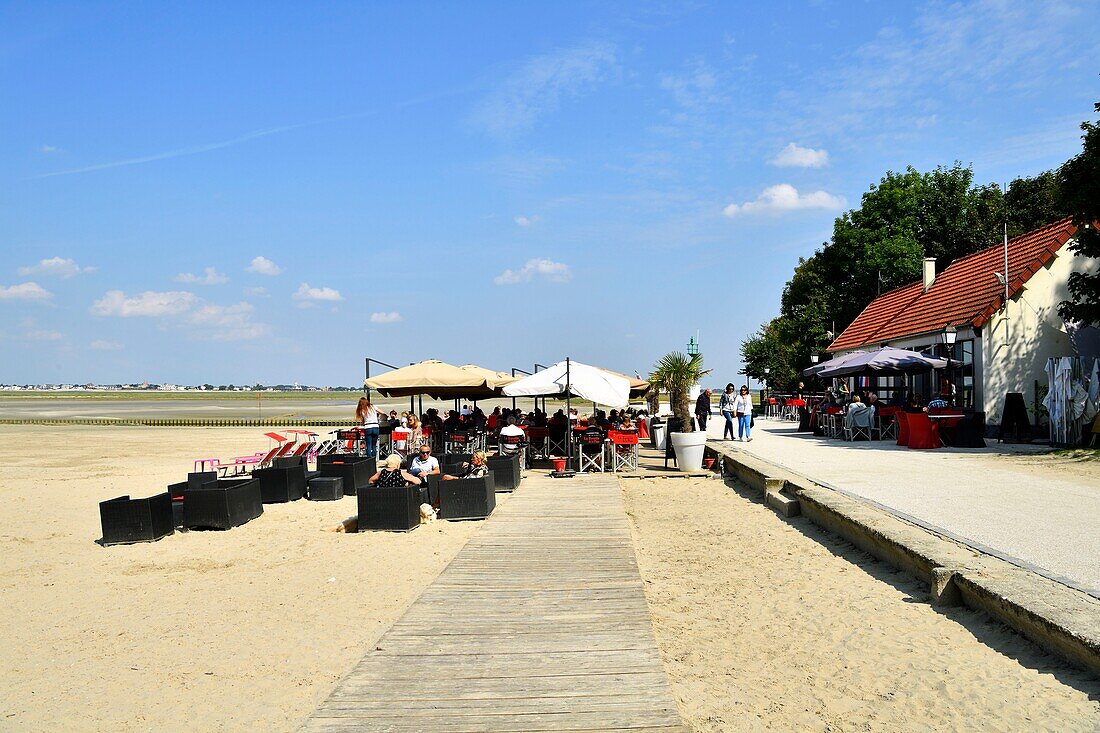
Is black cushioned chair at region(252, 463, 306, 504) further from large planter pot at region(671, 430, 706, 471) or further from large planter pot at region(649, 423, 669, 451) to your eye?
large planter pot at region(649, 423, 669, 451)

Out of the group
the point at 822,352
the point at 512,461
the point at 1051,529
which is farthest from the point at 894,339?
the point at 1051,529

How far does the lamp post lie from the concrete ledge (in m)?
11.6

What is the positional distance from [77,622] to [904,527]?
7320mm

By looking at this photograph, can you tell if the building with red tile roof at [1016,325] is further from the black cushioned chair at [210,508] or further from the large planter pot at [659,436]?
the black cushioned chair at [210,508]

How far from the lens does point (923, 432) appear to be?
56.3 feet

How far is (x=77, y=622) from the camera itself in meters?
6.33

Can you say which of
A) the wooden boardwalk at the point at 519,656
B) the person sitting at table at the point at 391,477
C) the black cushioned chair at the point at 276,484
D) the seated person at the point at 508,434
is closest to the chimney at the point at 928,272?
the seated person at the point at 508,434

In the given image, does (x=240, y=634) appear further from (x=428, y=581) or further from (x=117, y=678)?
(x=428, y=581)

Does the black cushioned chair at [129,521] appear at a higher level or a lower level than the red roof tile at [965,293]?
lower

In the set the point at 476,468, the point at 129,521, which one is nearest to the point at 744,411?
the point at 476,468

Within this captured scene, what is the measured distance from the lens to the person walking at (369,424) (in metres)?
16.9

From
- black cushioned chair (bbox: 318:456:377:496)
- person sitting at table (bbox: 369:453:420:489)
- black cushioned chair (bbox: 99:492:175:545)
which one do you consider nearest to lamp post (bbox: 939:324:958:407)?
black cushioned chair (bbox: 318:456:377:496)

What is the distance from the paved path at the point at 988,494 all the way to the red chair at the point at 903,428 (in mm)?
566

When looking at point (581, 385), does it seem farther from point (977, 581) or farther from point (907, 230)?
point (907, 230)
